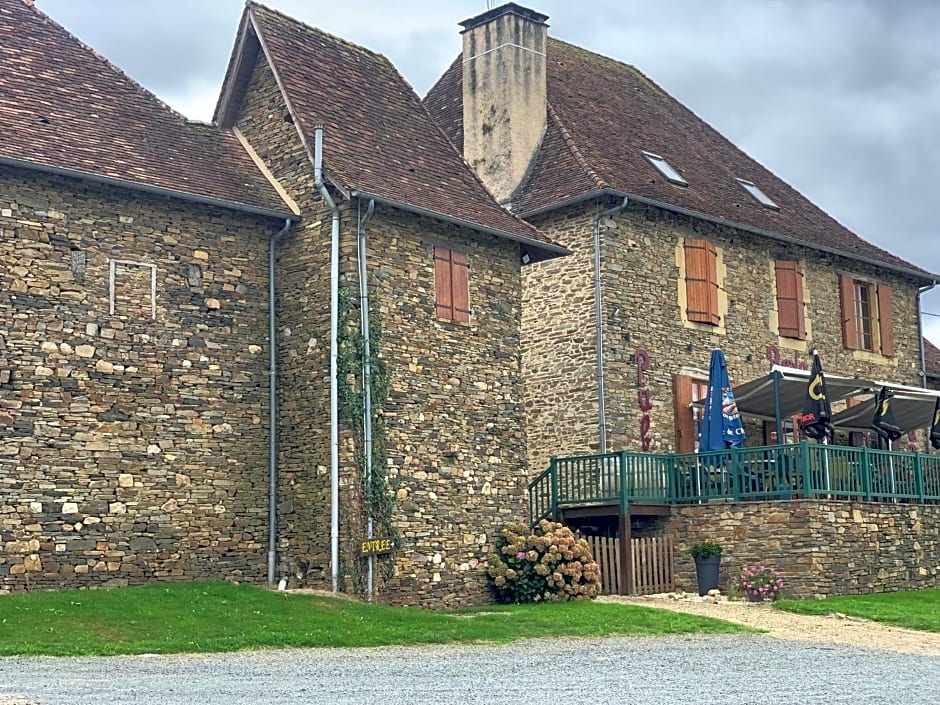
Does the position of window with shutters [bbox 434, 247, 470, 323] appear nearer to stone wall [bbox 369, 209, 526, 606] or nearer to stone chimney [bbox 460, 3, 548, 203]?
stone wall [bbox 369, 209, 526, 606]

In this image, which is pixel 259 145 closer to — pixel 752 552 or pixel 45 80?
pixel 45 80

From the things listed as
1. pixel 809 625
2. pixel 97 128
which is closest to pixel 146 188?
pixel 97 128

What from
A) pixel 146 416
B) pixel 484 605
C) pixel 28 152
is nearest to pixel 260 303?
pixel 146 416

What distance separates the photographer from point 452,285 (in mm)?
20422

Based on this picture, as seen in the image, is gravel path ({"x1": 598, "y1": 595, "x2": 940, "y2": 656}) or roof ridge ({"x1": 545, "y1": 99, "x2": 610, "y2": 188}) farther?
roof ridge ({"x1": 545, "y1": 99, "x2": 610, "y2": 188})

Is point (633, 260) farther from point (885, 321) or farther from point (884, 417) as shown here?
point (885, 321)

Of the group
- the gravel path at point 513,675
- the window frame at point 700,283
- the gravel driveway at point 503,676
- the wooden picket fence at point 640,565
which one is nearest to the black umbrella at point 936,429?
the window frame at point 700,283

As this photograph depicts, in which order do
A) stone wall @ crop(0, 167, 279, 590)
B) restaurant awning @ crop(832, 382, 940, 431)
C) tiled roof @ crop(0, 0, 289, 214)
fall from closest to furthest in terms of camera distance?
stone wall @ crop(0, 167, 279, 590) → tiled roof @ crop(0, 0, 289, 214) → restaurant awning @ crop(832, 382, 940, 431)

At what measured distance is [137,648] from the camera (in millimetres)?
13570

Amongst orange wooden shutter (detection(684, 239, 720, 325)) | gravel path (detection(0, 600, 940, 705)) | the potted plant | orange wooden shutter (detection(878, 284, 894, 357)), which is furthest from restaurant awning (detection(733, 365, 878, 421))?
gravel path (detection(0, 600, 940, 705))

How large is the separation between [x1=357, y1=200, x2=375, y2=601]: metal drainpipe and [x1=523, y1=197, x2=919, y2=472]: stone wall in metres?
5.38

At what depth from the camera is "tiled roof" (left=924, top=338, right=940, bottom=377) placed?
30.7 metres

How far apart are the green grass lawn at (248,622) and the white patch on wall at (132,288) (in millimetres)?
3537

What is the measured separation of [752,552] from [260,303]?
786 centimetres
